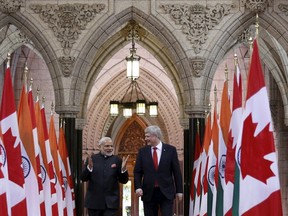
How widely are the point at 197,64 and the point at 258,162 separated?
9465 mm

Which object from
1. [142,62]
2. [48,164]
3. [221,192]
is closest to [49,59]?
[48,164]

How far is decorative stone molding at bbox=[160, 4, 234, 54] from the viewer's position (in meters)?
17.2

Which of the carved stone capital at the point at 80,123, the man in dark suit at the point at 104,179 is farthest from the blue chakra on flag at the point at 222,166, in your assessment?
the carved stone capital at the point at 80,123

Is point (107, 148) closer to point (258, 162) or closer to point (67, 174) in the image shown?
point (258, 162)

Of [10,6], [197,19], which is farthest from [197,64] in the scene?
[10,6]

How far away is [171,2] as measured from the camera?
17.3 meters

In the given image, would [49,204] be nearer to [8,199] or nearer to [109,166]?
[109,166]

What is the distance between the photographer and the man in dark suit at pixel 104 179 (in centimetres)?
1208

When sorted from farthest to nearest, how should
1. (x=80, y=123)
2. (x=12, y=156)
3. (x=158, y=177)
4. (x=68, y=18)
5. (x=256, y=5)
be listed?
(x=80, y=123) < (x=68, y=18) < (x=256, y=5) < (x=158, y=177) < (x=12, y=156)

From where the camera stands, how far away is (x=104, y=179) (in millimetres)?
12148

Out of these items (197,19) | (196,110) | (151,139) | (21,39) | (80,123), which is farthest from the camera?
(21,39)

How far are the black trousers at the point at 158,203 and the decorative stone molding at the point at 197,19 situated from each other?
6.09m

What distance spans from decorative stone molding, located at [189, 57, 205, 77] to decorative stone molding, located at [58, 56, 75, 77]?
2220mm

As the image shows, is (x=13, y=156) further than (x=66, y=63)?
No
